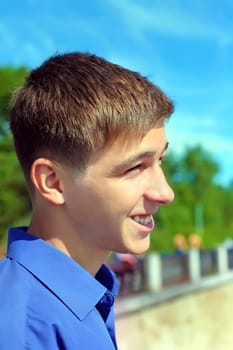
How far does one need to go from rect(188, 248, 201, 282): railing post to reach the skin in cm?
1237

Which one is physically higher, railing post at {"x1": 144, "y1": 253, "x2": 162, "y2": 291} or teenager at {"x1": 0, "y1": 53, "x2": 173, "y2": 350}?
teenager at {"x1": 0, "y1": 53, "x2": 173, "y2": 350}

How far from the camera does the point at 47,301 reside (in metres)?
0.81

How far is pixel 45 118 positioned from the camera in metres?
0.92

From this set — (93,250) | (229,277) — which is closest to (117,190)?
(93,250)

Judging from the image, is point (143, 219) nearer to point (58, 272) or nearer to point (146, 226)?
point (146, 226)

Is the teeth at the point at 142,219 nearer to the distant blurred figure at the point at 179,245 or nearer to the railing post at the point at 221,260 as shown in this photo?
the distant blurred figure at the point at 179,245

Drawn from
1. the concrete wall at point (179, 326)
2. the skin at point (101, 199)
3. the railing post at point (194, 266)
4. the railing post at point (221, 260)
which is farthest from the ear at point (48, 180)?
the railing post at point (221, 260)

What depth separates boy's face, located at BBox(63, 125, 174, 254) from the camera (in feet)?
2.95

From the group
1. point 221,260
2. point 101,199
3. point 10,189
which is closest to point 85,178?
point 101,199

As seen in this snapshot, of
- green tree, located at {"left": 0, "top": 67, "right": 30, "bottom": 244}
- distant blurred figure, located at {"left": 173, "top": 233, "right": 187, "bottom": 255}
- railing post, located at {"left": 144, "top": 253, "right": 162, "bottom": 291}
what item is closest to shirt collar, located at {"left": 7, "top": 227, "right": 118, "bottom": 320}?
green tree, located at {"left": 0, "top": 67, "right": 30, "bottom": 244}

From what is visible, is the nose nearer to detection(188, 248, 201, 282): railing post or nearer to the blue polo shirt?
the blue polo shirt

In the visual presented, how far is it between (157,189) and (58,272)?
191 mm

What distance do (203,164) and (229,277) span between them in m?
22.0

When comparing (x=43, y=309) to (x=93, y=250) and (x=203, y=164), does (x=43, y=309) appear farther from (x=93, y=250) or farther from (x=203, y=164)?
A: (x=203, y=164)
